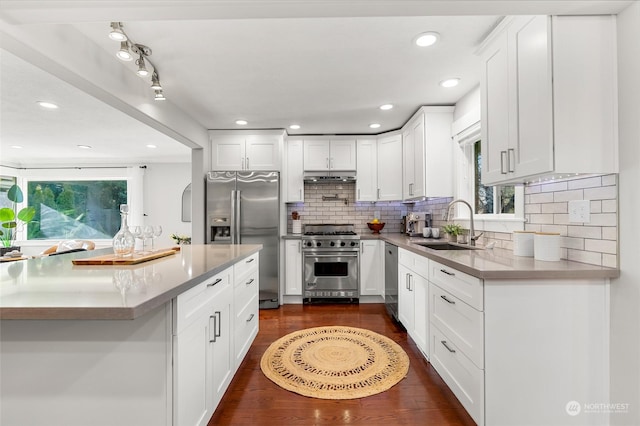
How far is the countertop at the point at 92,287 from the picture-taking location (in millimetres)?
853

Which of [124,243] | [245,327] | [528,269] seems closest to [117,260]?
[124,243]

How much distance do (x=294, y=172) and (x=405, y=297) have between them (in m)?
2.34

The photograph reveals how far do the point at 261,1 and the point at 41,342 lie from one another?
1594 mm

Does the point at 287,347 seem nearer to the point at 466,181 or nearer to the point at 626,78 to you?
the point at 466,181

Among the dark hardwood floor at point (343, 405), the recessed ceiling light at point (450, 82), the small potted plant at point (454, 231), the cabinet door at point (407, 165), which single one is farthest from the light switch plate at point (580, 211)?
the cabinet door at point (407, 165)

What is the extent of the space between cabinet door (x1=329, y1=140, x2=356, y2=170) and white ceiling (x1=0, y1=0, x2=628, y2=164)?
21cm

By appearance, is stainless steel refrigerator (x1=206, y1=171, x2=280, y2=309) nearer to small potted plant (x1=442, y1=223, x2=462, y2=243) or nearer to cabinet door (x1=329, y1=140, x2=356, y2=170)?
cabinet door (x1=329, y1=140, x2=356, y2=170)

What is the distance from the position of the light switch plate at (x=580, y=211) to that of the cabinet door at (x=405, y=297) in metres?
1.28

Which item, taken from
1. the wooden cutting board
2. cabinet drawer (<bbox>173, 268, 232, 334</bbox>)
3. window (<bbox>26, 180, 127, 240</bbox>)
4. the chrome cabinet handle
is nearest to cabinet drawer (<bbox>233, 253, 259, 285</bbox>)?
cabinet drawer (<bbox>173, 268, 232, 334</bbox>)

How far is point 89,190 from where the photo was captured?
643 centimetres

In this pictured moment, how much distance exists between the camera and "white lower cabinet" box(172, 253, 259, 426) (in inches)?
46.2

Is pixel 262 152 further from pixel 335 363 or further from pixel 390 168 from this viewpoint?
pixel 335 363

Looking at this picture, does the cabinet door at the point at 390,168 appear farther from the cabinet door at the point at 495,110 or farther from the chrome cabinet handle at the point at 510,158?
Answer: the chrome cabinet handle at the point at 510,158

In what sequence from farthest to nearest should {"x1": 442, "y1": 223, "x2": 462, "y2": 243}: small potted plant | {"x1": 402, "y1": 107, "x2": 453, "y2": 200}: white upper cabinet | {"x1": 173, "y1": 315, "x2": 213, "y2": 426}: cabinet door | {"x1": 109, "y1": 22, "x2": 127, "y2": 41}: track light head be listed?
{"x1": 402, "y1": 107, "x2": 453, "y2": 200}: white upper cabinet < {"x1": 442, "y1": 223, "x2": 462, "y2": 243}: small potted plant < {"x1": 109, "y1": 22, "x2": 127, "y2": 41}: track light head < {"x1": 173, "y1": 315, "x2": 213, "y2": 426}: cabinet door
